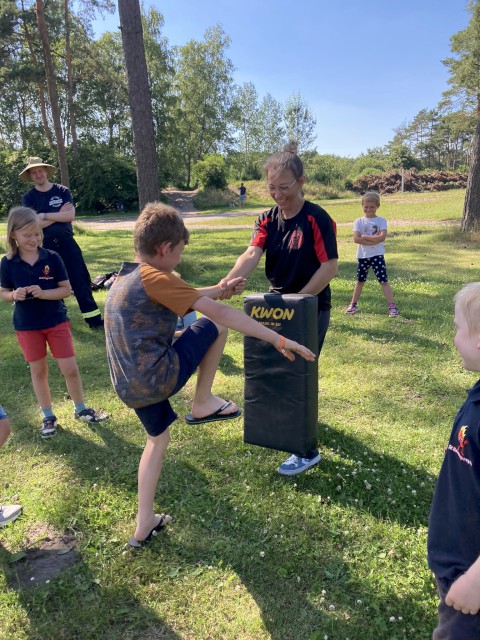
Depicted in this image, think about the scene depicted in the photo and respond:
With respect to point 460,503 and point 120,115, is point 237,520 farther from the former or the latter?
point 120,115

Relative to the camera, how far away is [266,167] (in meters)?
3.38

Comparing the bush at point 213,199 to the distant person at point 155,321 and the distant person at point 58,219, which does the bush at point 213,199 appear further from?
the distant person at point 155,321

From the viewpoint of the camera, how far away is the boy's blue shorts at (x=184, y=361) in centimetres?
265

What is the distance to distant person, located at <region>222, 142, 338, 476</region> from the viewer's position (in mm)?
3305

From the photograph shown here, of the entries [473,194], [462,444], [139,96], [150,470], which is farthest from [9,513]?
[473,194]

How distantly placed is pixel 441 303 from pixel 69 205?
582cm

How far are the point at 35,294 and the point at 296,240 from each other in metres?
2.09

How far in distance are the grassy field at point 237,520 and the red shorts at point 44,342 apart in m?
0.73

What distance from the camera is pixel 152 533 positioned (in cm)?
291

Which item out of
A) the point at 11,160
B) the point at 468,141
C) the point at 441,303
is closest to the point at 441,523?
the point at 441,303

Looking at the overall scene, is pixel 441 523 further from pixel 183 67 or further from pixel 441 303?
pixel 183 67

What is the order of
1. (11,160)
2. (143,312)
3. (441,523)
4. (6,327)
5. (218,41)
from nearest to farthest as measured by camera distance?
(441,523) → (143,312) → (6,327) → (11,160) → (218,41)

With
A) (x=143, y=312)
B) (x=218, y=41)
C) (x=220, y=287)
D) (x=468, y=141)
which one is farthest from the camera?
(x=468, y=141)

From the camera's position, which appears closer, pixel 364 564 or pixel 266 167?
pixel 364 564
